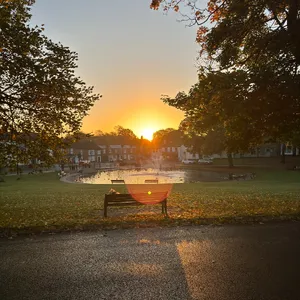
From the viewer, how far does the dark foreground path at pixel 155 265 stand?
479 cm

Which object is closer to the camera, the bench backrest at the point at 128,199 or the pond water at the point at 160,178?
the bench backrest at the point at 128,199

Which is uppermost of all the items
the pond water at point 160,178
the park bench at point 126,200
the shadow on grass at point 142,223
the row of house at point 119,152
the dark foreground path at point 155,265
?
the row of house at point 119,152

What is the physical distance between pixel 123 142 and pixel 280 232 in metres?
133

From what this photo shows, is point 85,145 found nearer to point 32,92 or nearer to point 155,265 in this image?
point 32,92

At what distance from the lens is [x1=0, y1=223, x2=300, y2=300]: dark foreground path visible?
4.79m

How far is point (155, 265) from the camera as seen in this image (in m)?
5.86

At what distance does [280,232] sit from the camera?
8.09 m

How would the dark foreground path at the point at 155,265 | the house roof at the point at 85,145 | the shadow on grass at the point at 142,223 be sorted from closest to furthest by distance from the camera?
the dark foreground path at the point at 155,265, the shadow on grass at the point at 142,223, the house roof at the point at 85,145

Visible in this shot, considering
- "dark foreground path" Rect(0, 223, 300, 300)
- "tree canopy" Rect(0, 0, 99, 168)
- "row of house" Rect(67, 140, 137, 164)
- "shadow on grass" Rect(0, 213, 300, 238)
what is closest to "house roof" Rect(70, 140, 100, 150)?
"row of house" Rect(67, 140, 137, 164)

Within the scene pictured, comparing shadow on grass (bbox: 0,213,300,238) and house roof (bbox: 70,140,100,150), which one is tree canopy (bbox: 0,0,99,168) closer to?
shadow on grass (bbox: 0,213,300,238)

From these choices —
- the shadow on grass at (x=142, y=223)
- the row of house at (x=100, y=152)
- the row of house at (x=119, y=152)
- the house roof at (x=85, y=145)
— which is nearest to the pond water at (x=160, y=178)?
the shadow on grass at (x=142, y=223)

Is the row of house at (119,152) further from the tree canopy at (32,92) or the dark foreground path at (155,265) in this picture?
the dark foreground path at (155,265)

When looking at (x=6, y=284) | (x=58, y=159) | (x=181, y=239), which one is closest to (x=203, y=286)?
(x=181, y=239)

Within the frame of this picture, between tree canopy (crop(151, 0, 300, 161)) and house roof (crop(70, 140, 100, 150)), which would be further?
house roof (crop(70, 140, 100, 150))
